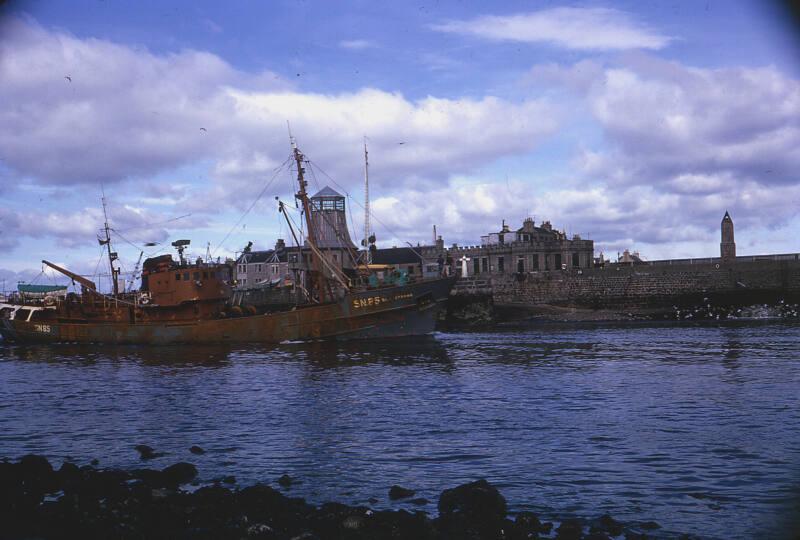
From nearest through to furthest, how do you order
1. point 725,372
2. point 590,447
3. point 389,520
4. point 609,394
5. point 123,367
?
point 389,520, point 590,447, point 609,394, point 725,372, point 123,367

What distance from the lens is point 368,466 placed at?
53.2 feet

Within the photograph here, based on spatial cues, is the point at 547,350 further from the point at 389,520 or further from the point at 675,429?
the point at 389,520

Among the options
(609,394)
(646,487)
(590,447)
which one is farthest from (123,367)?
(646,487)

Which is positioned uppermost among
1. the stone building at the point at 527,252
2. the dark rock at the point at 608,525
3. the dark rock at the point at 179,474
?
the stone building at the point at 527,252

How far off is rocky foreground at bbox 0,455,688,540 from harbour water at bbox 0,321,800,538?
881mm

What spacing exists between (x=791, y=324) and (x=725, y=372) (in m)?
31.8

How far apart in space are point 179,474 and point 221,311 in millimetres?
42433

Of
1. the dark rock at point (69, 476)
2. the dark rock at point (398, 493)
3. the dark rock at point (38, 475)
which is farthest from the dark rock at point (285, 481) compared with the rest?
the dark rock at point (38, 475)

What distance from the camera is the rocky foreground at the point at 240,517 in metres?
11.4

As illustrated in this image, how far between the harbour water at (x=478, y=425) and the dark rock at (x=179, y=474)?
1.28ft

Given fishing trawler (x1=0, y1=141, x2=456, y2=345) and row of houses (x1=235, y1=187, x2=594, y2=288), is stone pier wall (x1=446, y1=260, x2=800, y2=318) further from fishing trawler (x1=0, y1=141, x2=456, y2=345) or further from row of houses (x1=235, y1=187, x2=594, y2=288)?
fishing trawler (x1=0, y1=141, x2=456, y2=345)

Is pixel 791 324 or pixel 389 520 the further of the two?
pixel 791 324

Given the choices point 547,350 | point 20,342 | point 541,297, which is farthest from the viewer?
point 541,297

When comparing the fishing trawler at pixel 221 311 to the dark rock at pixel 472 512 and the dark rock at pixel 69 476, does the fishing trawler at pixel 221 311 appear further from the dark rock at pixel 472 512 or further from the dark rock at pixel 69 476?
the dark rock at pixel 472 512
